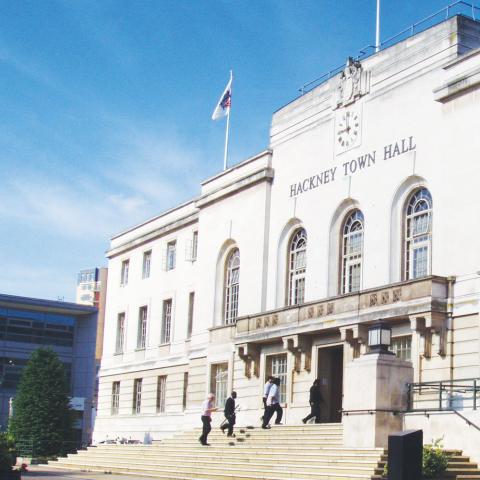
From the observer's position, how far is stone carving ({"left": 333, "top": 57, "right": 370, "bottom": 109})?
32.5m

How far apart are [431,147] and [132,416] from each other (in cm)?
2324

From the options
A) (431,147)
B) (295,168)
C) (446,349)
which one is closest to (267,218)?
(295,168)

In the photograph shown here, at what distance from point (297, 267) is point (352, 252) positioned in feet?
10.9

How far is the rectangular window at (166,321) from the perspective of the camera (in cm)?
4534

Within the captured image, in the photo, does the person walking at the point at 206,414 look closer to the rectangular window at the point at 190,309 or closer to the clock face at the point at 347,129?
the clock face at the point at 347,129

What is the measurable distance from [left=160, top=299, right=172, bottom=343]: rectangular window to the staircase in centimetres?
959

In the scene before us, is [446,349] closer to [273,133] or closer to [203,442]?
[203,442]

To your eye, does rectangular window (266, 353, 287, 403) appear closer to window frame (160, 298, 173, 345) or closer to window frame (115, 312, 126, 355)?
window frame (160, 298, 173, 345)

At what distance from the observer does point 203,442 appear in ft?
101

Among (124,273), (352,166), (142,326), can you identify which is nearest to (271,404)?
(352,166)

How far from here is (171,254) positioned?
152 feet

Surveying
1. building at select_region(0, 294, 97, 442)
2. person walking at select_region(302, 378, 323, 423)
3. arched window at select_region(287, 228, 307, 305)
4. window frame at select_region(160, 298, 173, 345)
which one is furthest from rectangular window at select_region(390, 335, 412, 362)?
building at select_region(0, 294, 97, 442)

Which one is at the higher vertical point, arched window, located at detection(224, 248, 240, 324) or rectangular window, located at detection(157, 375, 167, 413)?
arched window, located at detection(224, 248, 240, 324)

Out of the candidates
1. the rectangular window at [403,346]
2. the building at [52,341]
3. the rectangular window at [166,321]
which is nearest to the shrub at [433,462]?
the rectangular window at [403,346]
